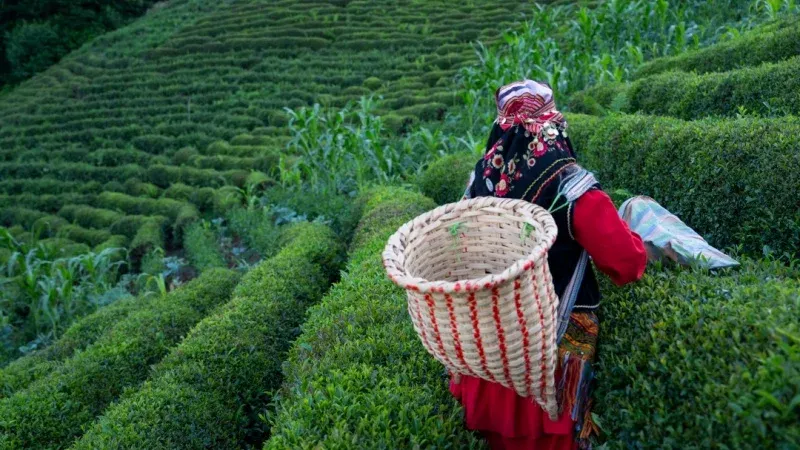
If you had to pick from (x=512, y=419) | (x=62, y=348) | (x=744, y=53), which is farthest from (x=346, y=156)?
(x=512, y=419)

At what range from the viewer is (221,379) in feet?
10.2

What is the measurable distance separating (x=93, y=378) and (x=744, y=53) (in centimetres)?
457

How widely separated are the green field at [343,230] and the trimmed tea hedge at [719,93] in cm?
2

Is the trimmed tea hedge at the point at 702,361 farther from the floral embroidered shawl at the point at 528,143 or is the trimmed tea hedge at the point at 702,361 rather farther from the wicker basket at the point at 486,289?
the floral embroidered shawl at the point at 528,143

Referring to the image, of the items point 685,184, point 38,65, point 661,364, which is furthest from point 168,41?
point 661,364

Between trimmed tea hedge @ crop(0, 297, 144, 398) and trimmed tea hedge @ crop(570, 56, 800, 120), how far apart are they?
12.3 ft

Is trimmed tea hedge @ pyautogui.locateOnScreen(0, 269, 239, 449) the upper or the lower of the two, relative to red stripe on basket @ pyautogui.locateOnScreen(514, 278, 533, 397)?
lower

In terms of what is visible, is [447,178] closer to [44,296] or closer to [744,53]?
[744,53]

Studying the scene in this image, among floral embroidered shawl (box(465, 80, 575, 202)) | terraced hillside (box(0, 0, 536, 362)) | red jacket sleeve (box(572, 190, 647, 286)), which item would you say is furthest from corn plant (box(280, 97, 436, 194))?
red jacket sleeve (box(572, 190, 647, 286))

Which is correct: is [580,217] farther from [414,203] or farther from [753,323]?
[414,203]

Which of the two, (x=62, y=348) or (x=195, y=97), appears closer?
(x=62, y=348)

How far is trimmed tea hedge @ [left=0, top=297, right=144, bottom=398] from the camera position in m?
3.82

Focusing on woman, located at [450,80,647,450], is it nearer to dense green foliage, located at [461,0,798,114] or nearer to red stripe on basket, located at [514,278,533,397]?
red stripe on basket, located at [514,278,533,397]

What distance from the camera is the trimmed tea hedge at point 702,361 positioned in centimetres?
142
